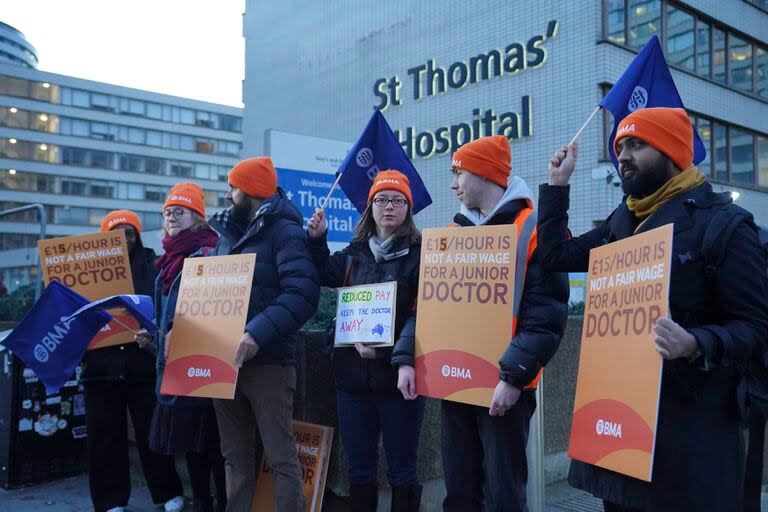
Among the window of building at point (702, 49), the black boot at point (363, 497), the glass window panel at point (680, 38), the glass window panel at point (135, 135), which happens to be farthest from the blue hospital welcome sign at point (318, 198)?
the glass window panel at point (135, 135)

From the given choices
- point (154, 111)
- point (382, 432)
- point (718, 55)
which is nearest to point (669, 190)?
point (382, 432)

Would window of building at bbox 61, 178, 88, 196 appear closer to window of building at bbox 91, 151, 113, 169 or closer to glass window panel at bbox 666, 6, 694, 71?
window of building at bbox 91, 151, 113, 169

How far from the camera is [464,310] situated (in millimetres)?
2953

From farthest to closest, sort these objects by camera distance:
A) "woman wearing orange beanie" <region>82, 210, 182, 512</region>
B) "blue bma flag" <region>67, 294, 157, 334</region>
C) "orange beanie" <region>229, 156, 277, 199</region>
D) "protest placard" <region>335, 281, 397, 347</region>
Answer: "woman wearing orange beanie" <region>82, 210, 182, 512</region> < "blue bma flag" <region>67, 294, 157, 334</region> < "orange beanie" <region>229, 156, 277, 199</region> < "protest placard" <region>335, 281, 397, 347</region>

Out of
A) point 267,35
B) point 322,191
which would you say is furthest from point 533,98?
point 267,35

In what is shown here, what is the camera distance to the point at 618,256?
93.4 inches

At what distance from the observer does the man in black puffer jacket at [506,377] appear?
2740 mm

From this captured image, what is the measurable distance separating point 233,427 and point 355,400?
0.75 metres

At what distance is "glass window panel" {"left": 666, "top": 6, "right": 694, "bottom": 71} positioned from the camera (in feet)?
60.0

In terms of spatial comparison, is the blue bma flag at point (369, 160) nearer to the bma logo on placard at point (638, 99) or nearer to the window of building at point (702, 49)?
the bma logo on placard at point (638, 99)

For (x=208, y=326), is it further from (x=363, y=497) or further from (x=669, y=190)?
(x=669, y=190)

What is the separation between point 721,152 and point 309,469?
19.0m

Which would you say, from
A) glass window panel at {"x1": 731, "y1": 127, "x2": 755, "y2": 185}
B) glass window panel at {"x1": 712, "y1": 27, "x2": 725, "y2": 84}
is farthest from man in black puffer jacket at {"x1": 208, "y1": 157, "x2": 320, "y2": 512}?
glass window panel at {"x1": 731, "y1": 127, "x2": 755, "y2": 185}

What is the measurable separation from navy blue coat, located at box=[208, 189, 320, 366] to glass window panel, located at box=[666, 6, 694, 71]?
17286mm
